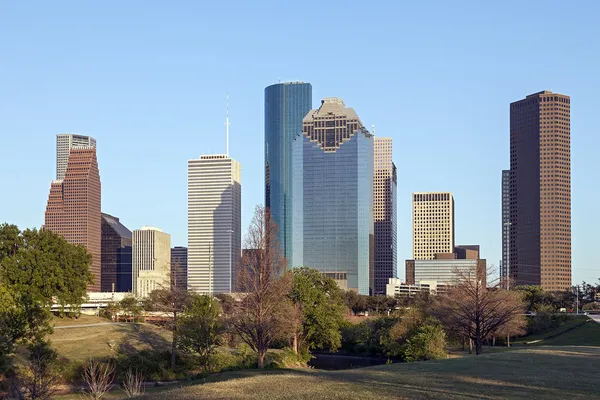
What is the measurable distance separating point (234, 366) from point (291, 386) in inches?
1527

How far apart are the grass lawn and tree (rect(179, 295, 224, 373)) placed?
1181 centimetres

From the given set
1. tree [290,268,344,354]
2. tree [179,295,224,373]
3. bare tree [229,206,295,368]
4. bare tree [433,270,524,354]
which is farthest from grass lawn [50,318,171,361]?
bare tree [433,270,524,354]

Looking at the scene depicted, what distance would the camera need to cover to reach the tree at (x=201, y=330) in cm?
6481

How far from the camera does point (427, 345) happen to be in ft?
241

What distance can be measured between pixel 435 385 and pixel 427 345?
131 feet

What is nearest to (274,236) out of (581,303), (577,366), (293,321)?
(293,321)

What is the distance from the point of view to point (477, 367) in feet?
144

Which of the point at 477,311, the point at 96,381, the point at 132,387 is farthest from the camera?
the point at 477,311

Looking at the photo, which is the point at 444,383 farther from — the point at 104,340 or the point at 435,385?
the point at 104,340

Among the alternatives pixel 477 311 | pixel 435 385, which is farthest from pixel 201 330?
pixel 435 385

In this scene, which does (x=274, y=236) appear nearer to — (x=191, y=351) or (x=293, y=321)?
(x=293, y=321)

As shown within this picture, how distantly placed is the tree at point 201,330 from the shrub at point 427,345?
66.9ft

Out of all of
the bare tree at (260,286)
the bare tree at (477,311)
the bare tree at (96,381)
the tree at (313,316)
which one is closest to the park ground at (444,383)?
the bare tree at (96,381)

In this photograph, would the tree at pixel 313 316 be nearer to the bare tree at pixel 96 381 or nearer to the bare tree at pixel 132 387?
the bare tree at pixel 132 387
